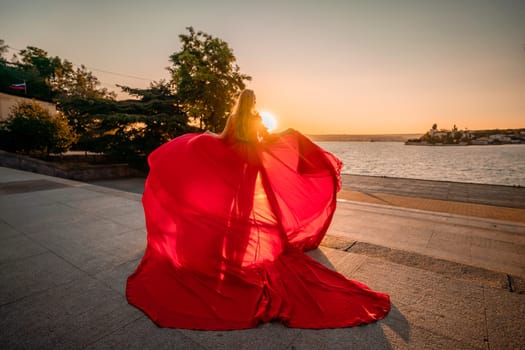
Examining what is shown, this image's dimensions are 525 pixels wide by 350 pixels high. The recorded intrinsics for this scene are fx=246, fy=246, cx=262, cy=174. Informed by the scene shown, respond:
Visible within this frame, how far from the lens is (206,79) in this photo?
18.2 metres

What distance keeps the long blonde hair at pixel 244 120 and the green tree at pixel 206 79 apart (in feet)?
51.1

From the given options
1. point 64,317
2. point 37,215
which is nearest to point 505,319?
point 64,317

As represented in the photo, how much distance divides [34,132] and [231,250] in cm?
1656

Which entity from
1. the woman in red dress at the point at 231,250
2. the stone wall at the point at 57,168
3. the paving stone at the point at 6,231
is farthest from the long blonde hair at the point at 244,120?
the stone wall at the point at 57,168

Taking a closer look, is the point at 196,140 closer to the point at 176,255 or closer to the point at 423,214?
the point at 176,255

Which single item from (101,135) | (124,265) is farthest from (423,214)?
(101,135)

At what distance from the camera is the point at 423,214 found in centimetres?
679

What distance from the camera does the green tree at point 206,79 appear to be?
18.0m

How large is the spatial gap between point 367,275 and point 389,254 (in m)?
0.93

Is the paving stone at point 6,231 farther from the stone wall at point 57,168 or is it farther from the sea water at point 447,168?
the sea water at point 447,168

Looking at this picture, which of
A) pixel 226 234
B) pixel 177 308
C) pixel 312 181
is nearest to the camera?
pixel 177 308

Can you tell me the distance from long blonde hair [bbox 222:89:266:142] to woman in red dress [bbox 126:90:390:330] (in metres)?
0.01

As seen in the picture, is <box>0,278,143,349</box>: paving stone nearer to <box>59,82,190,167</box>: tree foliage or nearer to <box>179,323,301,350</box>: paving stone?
<box>179,323,301,350</box>: paving stone

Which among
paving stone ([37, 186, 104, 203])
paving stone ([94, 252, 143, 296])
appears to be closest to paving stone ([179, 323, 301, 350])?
paving stone ([94, 252, 143, 296])
